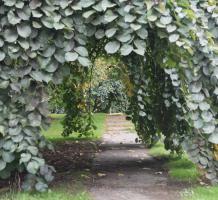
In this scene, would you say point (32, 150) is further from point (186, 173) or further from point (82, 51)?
point (186, 173)

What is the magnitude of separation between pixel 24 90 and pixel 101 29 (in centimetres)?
96

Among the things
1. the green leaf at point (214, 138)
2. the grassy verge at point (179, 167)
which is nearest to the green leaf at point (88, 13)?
the green leaf at point (214, 138)

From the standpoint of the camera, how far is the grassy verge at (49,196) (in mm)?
Result: 4273

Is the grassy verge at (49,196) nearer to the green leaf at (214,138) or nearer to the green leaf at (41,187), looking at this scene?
the green leaf at (41,187)

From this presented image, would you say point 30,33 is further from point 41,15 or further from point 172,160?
point 172,160

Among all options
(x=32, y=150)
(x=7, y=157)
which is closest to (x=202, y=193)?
(x=32, y=150)

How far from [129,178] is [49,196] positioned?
5.56ft

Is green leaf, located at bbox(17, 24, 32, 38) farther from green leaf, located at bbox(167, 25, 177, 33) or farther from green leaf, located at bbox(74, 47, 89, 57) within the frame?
green leaf, located at bbox(167, 25, 177, 33)

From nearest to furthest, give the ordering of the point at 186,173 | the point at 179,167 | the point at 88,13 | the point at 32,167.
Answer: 1. the point at 32,167
2. the point at 88,13
3. the point at 186,173
4. the point at 179,167

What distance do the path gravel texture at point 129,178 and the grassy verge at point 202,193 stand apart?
0.39 feet

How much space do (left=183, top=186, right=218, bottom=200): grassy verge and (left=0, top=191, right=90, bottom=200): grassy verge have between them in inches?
40.1

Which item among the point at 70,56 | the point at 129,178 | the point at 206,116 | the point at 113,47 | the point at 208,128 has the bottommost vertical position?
the point at 129,178

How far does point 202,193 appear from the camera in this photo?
476 cm

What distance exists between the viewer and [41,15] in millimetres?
4320
